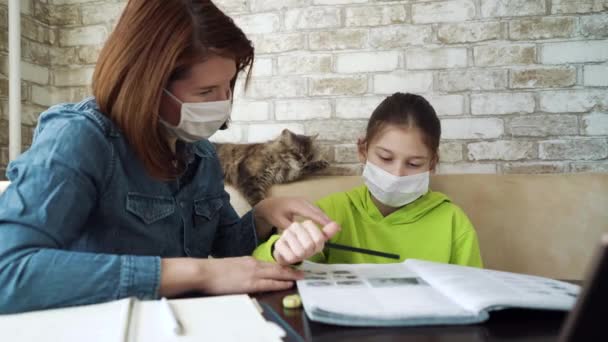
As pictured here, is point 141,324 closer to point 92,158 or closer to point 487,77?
point 92,158

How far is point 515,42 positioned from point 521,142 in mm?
371

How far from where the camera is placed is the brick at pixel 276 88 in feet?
6.30

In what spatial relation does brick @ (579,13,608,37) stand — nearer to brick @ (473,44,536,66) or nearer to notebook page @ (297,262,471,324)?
brick @ (473,44,536,66)

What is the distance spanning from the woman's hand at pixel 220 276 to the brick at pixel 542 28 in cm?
148

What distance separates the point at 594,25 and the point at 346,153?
1.00 metres

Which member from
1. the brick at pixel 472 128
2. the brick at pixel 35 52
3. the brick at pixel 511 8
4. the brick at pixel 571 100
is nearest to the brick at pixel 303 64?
the brick at pixel 472 128

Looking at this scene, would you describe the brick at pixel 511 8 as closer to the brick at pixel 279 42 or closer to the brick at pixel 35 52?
the brick at pixel 279 42

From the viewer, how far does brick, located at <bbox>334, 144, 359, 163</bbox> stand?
1891 millimetres

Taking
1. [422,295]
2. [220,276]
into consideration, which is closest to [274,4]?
[220,276]

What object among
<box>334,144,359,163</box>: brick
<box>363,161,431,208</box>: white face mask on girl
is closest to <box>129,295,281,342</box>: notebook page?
<box>363,161,431,208</box>: white face mask on girl

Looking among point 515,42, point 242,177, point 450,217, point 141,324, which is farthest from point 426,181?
point 141,324

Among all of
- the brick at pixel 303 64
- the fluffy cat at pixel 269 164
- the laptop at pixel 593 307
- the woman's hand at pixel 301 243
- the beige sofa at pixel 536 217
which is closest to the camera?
the laptop at pixel 593 307

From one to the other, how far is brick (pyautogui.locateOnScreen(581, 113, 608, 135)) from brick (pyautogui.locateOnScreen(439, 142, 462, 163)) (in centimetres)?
44

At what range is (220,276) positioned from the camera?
0.68m
